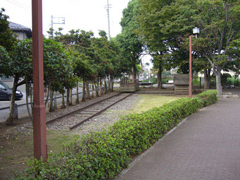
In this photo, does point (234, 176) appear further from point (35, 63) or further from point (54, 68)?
point (54, 68)

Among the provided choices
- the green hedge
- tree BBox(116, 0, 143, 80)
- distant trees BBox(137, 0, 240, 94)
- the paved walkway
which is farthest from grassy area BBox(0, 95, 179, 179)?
→ tree BBox(116, 0, 143, 80)

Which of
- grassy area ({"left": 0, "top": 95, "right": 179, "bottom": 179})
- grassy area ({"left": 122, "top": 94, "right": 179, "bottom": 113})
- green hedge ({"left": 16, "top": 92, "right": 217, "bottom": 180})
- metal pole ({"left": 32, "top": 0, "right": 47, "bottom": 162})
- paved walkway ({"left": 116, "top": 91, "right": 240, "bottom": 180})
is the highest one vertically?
metal pole ({"left": 32, "top": 0, "right": 47, "bottom": 162})

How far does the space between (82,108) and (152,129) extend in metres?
8.63

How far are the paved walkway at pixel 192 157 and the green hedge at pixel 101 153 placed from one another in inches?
13.0

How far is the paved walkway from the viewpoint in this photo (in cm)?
488

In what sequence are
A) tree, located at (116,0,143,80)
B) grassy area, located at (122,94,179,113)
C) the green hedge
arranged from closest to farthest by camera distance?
the green hedge < grassy area, located at (122,94,179,113) < tree, located at (116,0,143,80)

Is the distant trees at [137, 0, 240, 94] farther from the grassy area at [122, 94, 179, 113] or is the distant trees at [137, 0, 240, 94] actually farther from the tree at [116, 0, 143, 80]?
the grassy area at [122, 94, 179, 113]

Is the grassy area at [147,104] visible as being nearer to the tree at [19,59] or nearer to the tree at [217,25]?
the tree at [217,25]

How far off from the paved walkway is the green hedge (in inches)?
13.0

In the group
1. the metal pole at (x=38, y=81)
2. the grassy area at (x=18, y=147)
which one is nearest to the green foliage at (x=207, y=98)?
the grassy area at (x=18, y=147)

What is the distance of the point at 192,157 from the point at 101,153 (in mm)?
2729

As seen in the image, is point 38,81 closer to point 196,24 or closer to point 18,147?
point 18,147

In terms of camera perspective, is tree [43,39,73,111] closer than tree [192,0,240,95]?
Yes

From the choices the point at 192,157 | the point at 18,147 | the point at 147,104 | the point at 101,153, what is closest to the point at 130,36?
the point at 147,104
